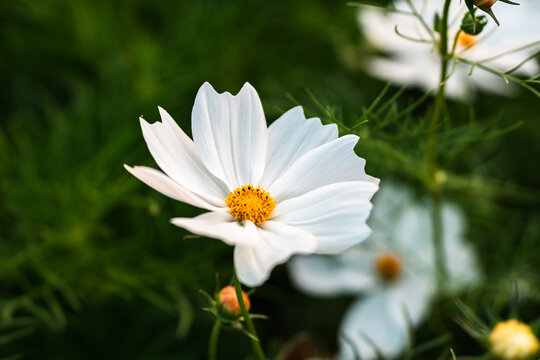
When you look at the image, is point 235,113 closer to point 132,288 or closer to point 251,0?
point 132,288

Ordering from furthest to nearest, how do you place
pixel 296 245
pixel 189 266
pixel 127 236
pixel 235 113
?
pixel 127 236 → pixel 189 266 → pixel 235 113 → pixel 296 245

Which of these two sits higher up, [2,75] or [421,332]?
[2,75]

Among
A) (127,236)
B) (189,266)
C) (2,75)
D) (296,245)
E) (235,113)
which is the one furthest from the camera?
(2,75)

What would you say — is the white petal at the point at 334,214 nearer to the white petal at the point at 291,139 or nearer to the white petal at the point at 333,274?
the white petal at the point at 291,139

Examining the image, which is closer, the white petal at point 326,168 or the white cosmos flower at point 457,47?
the white petal at point 326,168

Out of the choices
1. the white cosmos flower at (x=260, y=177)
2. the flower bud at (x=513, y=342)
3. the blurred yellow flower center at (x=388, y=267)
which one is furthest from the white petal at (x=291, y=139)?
the blurred yellow flower center at (x=388, y=267)

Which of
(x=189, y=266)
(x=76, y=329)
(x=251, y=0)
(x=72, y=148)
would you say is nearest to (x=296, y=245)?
(x=189, y=266)

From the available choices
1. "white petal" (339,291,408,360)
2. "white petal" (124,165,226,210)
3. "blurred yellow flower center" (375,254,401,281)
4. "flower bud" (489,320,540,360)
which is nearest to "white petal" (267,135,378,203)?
"white petal" (124,165,226,210)

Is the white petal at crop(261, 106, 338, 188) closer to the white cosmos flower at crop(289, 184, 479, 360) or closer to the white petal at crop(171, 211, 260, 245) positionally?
the white petal at crop(171, 211, 260, 245)
